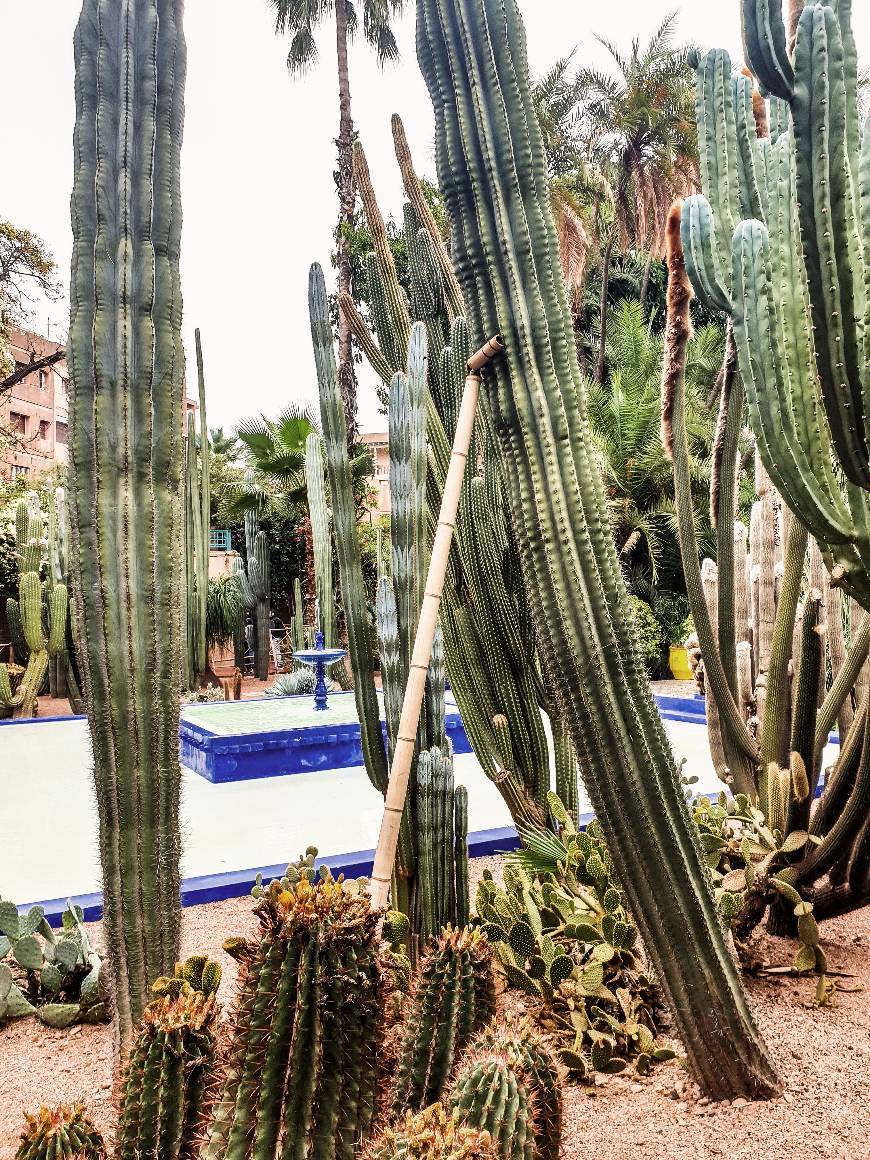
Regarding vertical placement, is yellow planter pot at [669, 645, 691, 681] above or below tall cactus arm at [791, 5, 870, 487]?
below

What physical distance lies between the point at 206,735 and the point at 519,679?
4422 mm

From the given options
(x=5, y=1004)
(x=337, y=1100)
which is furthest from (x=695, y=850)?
(x=5, y=1004)

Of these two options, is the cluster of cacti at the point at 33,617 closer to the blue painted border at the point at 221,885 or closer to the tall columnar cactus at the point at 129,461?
the blue painted border at the point at 221,885

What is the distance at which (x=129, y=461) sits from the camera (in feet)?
6.73

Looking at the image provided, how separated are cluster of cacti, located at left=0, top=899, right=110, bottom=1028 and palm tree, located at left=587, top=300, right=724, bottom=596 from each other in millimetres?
10740

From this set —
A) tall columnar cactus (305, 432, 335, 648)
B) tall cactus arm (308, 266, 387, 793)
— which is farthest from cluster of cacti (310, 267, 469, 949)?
tall columnar cactus (305, 432, 335, 648)

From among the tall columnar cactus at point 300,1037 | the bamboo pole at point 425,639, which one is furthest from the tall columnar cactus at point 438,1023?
the bamboo pole at point 425,639

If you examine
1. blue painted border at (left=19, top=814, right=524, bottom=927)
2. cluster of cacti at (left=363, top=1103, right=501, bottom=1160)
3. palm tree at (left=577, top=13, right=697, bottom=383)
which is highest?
palm tree at (left=577, top=13, right=697, bottom=383)

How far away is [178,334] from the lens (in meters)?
2.18

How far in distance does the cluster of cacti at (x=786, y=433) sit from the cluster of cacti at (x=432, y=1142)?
1.52m

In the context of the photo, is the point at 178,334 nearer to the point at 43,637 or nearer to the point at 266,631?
the point at 43,637

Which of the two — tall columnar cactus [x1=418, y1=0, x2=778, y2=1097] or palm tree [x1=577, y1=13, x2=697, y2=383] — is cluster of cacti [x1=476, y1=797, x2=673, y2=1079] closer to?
tall columnar cactus [x1=418, y1=0, x2=778, y2=1097]

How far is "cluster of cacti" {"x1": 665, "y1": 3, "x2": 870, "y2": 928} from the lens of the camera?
6.41 ft

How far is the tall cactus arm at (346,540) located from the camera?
3.40m
